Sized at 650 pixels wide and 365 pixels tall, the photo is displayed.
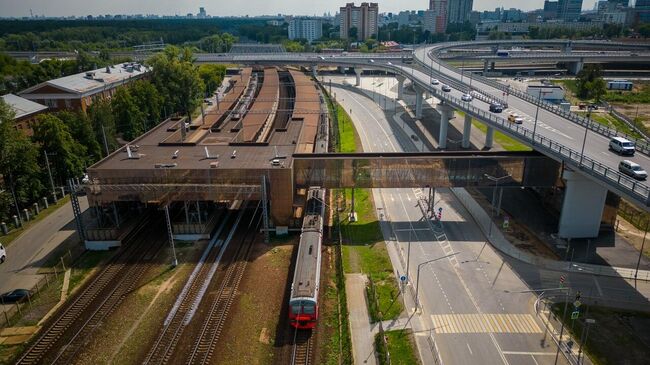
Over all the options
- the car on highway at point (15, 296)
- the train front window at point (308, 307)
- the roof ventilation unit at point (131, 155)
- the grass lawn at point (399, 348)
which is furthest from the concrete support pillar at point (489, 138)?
the car on highway at point (15, 296)

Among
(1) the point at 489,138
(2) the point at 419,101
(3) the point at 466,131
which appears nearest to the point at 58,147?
(3) the point at 466,131

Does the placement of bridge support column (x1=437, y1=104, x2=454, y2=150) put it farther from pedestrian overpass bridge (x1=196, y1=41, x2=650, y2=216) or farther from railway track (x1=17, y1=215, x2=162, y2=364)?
railway track (x1=17, y1=215, x2=162, y2=364)

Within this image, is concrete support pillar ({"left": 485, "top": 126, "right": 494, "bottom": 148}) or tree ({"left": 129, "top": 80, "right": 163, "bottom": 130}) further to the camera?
tree ({"left": 129, "top": 80, "right": 163, "bottom": 130})

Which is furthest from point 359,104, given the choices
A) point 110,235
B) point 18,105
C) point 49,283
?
point 49,283

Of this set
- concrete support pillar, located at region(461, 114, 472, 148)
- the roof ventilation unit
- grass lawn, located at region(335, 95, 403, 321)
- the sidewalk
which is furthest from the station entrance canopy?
concrete support pillar, located at region(461, 114, 472, 148)

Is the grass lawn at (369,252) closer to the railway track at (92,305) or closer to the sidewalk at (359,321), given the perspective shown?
the sidewalk at (359,321)

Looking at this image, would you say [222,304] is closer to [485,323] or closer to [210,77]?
[485,323]
